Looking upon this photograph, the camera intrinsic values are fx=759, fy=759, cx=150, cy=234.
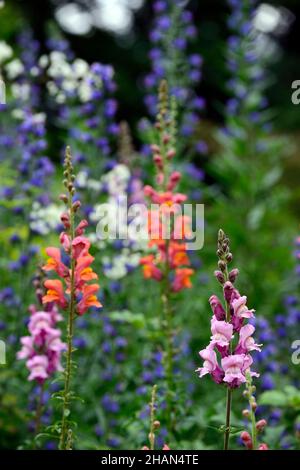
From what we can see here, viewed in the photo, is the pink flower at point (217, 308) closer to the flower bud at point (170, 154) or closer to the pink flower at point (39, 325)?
the pink flower at point (39, 325)

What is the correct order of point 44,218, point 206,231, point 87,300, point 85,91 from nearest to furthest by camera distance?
point 87,300, point 44,218, point 85,91, point 206,231

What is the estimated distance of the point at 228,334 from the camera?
2336 millimetres

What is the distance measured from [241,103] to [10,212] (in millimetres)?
2425

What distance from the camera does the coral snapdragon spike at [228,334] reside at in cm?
233

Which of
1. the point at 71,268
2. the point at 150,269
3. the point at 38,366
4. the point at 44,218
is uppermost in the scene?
the point at 44,218

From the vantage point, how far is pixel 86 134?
4789 mm

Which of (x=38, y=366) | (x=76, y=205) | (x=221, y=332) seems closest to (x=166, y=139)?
(x=76, y=205)

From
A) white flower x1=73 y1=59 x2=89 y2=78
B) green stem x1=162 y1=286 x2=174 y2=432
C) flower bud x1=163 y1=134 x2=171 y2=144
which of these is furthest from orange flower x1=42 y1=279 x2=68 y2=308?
white flower x1=73 y1=59 x2=89 y2=78

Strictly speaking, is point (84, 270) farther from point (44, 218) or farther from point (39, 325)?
point (44, 218)

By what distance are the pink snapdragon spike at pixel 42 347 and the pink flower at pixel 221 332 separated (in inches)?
34.6

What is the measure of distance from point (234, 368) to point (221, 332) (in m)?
0.12
